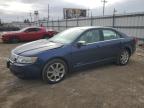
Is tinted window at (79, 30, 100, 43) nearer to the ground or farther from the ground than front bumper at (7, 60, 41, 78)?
farther from the ground

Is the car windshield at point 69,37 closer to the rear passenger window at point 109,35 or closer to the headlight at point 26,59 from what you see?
the rear passenger window at point 109,35

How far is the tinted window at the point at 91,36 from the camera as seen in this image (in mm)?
5567

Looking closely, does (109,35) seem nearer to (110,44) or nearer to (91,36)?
(110,44)

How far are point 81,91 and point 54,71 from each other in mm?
964

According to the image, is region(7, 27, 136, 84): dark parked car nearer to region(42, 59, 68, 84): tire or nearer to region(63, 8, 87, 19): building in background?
region(42, 59, 68, 84): tire

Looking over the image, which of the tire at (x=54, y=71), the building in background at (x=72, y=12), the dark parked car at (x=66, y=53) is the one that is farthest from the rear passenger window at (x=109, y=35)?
the building in background at (x=72, y=12)

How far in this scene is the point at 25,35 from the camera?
14.7 m

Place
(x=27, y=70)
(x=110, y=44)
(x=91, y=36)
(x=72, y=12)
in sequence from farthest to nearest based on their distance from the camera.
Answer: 1. (x=72, y=12)
2. (x=110, y=44)
3. (x=91, y=36)
4. (x=27, y=70)

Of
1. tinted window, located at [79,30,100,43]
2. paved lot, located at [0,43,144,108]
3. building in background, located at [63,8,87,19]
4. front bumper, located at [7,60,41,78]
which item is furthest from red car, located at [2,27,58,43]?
building in background, located at [63,8,87,19]

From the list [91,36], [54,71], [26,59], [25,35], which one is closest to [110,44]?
[91,36]

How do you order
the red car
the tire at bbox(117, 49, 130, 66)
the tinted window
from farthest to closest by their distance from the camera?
1. the red car
2. the tire at bbox(117, 49, 130, 66)
3. the tinted window

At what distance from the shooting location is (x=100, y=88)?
4.63 m

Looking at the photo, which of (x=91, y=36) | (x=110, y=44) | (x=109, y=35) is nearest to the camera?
(x=91, y=36)

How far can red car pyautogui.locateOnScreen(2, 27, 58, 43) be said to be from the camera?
1435 cm
